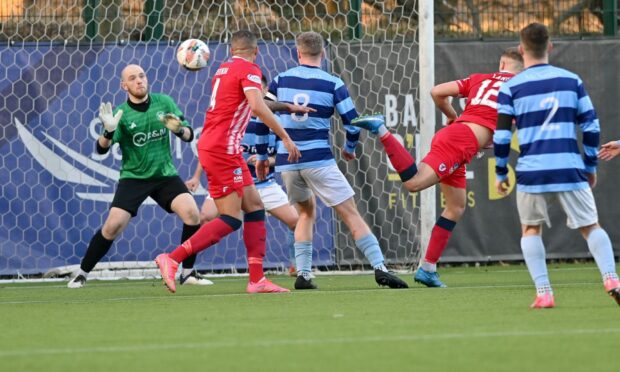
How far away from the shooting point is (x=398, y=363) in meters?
5.36

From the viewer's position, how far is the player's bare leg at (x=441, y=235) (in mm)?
10258

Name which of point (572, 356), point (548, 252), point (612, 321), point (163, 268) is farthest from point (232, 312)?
point (548, 252)

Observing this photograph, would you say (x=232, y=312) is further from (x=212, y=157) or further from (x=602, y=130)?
(x=602, y=130)

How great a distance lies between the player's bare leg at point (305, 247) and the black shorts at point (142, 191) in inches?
52.6

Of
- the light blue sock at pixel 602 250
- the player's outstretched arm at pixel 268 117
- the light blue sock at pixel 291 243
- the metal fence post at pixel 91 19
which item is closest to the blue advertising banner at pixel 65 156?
the metal fence post at pixel 91 19

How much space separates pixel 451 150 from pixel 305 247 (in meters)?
1.48

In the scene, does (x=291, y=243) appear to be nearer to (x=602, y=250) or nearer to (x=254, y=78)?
(x=254, y=78)

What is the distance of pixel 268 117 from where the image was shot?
9328mm

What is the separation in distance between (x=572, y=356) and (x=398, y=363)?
2.59ft

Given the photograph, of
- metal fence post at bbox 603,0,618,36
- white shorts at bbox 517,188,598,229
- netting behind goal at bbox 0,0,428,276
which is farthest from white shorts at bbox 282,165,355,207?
metal fence post at bbox 603,0,618,36

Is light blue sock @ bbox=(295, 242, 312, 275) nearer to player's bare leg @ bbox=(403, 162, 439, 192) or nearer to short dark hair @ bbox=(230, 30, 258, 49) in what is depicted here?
player's bare leg @ bbox=(403, 162, 439, 192)

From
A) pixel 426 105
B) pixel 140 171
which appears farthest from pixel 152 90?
pixel 426 105

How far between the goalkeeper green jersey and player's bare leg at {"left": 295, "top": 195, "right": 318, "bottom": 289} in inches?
59.4

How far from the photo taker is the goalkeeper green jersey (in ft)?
37.0
